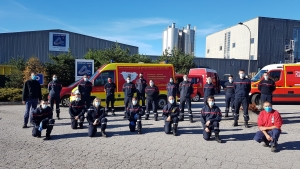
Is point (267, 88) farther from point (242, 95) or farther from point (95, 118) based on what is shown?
point (95, 118)

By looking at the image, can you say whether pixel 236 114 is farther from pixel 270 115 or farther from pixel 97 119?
pixel 97 119

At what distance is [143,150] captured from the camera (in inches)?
238

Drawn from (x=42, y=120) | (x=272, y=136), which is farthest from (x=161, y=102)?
(x=272, y=136)

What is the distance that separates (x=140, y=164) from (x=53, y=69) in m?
17.4

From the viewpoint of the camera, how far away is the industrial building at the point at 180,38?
4462 centimetres

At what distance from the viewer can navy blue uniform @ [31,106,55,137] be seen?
689cm

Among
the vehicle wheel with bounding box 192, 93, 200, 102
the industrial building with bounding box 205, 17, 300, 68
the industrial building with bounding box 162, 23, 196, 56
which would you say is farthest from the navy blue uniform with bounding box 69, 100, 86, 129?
the industrial building with bounding box 162, 23, 196, 56

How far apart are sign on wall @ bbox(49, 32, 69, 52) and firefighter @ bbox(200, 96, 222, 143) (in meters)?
25.0

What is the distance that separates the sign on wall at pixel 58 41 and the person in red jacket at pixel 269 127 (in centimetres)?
2637

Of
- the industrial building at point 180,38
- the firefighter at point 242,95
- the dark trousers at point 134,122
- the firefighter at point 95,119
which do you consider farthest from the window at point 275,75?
the industrial building at point 180,38

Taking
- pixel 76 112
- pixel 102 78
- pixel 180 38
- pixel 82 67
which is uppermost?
pixel 180 38

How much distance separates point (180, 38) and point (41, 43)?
25.0m

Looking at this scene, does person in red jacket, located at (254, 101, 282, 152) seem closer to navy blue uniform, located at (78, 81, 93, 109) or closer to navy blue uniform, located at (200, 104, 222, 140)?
navy blue uniform, located at (200, 104, 222, 140)

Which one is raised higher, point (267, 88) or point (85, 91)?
point (267, 88)
